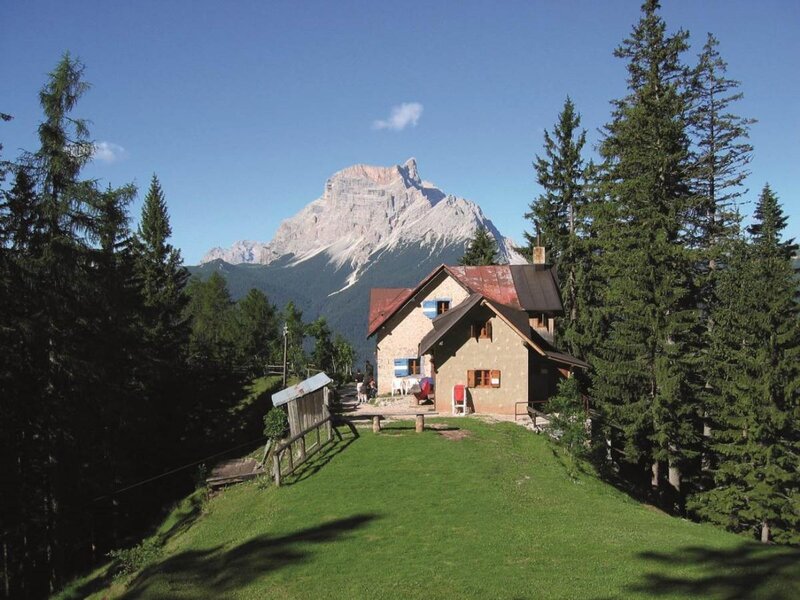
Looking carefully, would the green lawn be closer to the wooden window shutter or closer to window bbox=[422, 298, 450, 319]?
the wooden window shutter

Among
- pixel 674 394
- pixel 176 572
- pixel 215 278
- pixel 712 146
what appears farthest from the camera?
pixel 215 278

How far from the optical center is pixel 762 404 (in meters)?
27.1

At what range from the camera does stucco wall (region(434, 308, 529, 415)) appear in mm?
32094

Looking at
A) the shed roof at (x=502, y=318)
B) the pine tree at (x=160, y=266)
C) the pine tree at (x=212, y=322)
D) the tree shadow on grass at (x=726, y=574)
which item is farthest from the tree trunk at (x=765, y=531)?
the pine tree at (x=212, y=322)

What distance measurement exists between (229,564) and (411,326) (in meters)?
26.4

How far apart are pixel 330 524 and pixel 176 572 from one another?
12.9ft

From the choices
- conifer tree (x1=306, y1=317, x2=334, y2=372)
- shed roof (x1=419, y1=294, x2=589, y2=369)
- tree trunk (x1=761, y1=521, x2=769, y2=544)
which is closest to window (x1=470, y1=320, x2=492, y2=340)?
shed roof (x1=419, y1=294, x2=589, y2=369)

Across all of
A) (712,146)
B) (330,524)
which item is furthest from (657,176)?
(330,524)

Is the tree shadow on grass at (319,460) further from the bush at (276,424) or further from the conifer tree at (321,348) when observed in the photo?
the conifer tree at (321,348)

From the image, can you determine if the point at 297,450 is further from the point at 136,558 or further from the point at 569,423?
the point at 569,423

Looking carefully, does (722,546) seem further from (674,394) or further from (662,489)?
(662,489)

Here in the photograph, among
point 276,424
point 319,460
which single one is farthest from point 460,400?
point 319,460

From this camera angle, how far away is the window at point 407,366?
40469 millimetres

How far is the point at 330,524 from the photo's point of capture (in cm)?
1688
